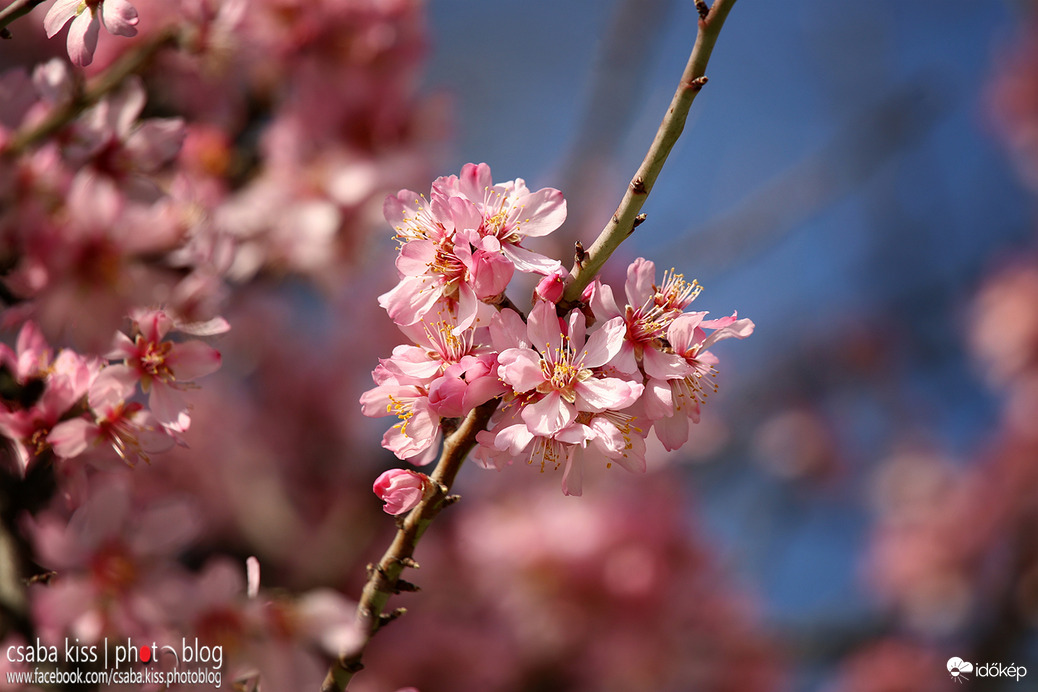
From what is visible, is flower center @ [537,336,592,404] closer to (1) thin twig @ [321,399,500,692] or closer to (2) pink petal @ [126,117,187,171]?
(1) thin twig @ [321,399,500,692]

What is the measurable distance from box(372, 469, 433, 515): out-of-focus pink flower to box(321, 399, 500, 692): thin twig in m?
0.02

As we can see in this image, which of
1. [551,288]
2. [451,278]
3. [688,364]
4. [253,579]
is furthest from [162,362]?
[688,364]

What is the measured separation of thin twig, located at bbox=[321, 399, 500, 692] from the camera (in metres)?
0.66

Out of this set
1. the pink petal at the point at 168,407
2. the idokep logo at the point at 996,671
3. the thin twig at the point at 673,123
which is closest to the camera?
the thin twig at the point at 673,123

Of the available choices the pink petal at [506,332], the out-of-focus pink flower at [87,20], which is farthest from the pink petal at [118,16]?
the pink petal at [506,332]

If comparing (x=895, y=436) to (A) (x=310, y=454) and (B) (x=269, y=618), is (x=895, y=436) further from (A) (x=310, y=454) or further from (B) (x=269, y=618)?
(B) (x=269, y=618)

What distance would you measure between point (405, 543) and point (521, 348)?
20 centimetres

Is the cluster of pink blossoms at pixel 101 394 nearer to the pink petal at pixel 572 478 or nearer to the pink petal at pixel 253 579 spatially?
the pink petal at pixel 253 579

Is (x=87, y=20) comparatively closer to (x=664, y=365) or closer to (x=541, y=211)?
(x=541, y=211)

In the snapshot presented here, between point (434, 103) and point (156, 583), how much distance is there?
5.22 ft

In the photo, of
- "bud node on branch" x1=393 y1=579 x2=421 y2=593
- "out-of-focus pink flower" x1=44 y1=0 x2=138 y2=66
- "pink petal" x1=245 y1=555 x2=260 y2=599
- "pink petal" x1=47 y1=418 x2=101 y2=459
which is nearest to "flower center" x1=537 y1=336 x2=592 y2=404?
"bud node on branch" x1=393 y1=579 x2=421 y2=593

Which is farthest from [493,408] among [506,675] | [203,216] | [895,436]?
[895,436]

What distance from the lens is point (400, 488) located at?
27.3 inches

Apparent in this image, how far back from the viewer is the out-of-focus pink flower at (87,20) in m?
0.86
